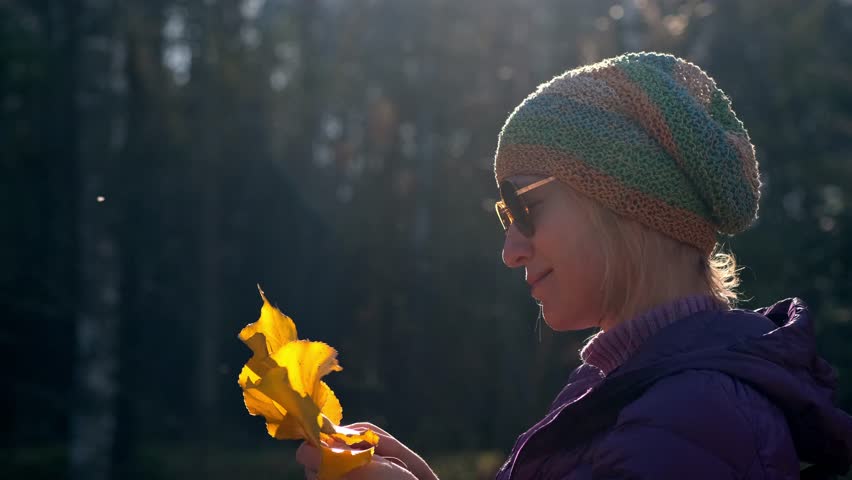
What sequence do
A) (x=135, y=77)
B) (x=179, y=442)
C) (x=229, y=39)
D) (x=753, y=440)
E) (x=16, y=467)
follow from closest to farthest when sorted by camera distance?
(x=753, y=440) → (x=16, y=467) → (x=135, y=77) → (x=229, y=39) → (x=179, y=442)

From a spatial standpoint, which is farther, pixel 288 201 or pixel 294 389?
pixel 288 201

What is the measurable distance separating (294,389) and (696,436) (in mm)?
686

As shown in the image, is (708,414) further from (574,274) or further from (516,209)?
(516,209)

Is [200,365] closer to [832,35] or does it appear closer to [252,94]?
[252,94]

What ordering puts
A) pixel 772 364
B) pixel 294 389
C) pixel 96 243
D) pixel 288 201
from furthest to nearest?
pixel 288 201
pixel 96 243
pixel 294 389
pixel 772 364

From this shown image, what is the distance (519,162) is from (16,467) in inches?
514

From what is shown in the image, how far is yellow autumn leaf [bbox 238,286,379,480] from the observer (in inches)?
73.4

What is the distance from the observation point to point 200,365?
17.8 metres

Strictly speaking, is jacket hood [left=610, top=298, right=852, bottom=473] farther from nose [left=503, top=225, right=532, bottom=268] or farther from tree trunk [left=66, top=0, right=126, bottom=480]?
tree trunk [left=66, top=0, right=126, bottom=480]

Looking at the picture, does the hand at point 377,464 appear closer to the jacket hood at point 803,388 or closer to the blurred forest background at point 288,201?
the jacket hood at point 803,388

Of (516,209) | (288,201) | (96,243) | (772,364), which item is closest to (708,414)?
(772,364)

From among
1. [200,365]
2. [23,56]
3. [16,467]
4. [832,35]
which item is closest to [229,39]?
[23,56]

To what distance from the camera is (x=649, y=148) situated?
6.43ft

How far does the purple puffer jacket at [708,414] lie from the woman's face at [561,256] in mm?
145
